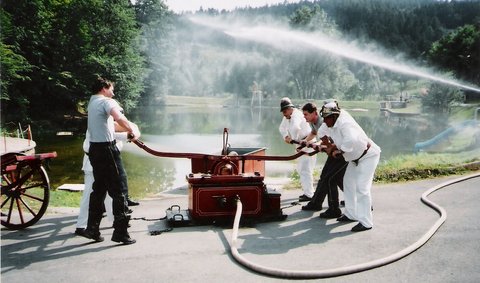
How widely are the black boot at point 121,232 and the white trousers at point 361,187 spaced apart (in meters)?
3.27

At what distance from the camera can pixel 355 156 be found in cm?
637

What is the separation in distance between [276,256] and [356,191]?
1905mm

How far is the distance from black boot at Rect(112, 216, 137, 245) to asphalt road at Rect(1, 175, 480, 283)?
0.34 ft

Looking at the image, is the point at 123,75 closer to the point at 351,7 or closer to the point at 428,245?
the point at 428,245

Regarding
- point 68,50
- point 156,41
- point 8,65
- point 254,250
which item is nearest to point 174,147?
point 8,65

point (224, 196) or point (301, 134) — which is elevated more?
point (301, 134)

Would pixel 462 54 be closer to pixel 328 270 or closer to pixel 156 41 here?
pixel 156 41

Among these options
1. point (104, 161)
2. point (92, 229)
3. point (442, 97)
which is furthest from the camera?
point (442, 97)

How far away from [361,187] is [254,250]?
1954 millimetres

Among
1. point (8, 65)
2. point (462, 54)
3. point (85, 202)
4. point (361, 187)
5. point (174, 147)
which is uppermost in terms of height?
point (462, 54)

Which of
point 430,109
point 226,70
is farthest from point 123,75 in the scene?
point 226,70

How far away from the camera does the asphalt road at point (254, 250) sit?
4.68m

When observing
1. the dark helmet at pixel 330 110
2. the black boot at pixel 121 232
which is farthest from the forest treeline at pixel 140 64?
the dark helmet at pixel 330 110

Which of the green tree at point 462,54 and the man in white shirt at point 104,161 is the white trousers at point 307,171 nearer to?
the man in white shirt at point 104,161
